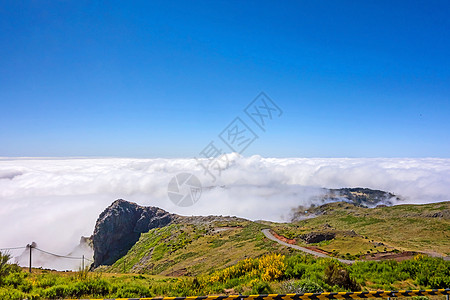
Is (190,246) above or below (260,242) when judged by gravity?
below

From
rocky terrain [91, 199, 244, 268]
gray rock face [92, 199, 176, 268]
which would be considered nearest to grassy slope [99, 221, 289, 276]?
rocky terrain [91, 199, 244, 268]

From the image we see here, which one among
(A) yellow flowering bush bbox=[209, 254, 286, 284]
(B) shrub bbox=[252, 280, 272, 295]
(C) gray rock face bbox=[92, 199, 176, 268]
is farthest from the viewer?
(C) gray rock face bbox=[92, 199, 176, 268]

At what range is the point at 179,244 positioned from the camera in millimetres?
69875

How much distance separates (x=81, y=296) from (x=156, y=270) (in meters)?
47.3

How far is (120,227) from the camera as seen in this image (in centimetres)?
10750

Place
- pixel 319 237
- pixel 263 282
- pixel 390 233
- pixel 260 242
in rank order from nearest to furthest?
pixel 263 282, pixel 319 237, pixel 260 242, pixel 390 233

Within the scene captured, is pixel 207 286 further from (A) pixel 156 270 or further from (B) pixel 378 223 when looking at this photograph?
(B) pixel 378 223

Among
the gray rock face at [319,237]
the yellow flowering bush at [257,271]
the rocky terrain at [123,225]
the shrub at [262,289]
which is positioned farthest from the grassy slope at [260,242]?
the shrub at [262,289]

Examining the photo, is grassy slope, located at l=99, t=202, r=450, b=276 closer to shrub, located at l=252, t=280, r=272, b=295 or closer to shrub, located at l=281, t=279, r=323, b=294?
shrub, located at l=281, t=279, r=323, b=294

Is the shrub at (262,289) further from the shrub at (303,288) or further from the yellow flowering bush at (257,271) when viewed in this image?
the yellow flowering bush at (257,271)

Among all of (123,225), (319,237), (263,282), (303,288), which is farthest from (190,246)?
(123,225)

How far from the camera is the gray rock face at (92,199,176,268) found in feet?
335

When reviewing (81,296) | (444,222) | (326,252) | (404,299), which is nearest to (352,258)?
(326,252)

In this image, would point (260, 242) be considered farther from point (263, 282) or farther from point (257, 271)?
point (263, 282)
